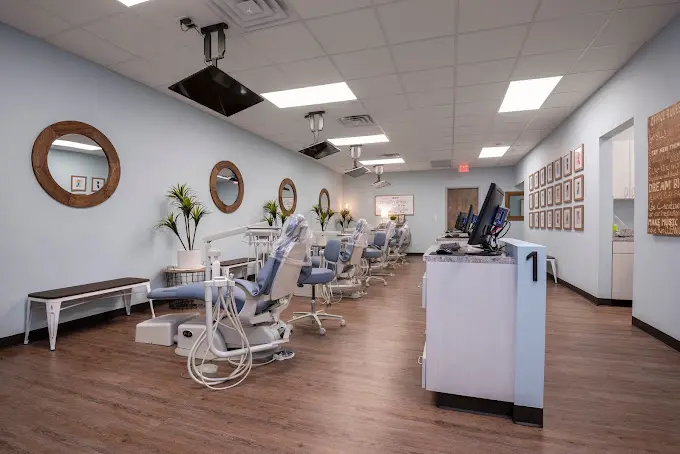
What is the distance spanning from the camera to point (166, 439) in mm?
1691

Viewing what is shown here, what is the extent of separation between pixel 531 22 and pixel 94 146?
4534 millimetres

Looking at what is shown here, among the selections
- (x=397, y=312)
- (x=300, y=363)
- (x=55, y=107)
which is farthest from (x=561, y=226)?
(x=55, y=107)

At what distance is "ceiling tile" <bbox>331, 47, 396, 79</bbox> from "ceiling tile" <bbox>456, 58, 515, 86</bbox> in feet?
2.74

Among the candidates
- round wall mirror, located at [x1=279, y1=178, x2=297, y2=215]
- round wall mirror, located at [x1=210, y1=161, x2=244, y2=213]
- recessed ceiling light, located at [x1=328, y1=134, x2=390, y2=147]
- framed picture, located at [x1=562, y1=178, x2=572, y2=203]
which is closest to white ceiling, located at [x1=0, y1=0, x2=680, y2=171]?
framed picture, located at [x1=562, y1=178, x2=572, y2=203]

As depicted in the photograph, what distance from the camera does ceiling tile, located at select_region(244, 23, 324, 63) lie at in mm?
3086

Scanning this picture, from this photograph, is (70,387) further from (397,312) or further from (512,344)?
(397,312)

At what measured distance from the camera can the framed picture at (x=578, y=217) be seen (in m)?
4.98

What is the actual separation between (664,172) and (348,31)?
3.10 meters

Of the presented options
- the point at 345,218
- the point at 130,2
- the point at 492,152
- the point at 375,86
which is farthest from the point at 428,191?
the point at 130,2

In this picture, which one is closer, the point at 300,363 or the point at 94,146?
the point at 300,363

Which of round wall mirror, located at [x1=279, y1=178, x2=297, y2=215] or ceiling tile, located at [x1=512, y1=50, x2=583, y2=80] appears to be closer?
ceiling tile, located at [x1=512, y1=50, x2=583, y2=80]

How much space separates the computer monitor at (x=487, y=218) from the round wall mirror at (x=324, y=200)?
772cm

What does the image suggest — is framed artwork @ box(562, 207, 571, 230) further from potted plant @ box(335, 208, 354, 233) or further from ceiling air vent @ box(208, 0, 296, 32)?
potted plant @ box(335, 208, 354, 233)

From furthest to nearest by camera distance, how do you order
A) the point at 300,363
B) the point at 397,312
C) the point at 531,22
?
the point at 397,312, the point at 531,22, the point at 300,363
